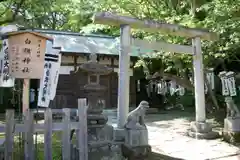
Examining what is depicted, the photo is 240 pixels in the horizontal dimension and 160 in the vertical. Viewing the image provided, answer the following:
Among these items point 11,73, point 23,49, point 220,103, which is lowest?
point 220,103

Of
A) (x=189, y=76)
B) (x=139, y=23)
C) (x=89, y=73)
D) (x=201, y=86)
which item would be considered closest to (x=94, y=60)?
(x=89, y=73)

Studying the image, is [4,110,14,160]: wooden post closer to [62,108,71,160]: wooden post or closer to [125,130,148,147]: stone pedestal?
[62,108,71,160]: wooden post

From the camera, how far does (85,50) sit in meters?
16.2

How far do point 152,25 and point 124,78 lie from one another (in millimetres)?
2056

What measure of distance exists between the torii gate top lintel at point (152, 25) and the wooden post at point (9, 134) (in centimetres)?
348

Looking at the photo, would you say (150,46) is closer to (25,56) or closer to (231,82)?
(25,56)

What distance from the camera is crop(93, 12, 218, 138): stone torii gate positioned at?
740cm

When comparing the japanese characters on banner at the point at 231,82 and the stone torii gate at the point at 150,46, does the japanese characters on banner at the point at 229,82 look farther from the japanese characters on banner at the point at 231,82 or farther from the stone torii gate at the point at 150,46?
the stone torii gate at the point at 150,46

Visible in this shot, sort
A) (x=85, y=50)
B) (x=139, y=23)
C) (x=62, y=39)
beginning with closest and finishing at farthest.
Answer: (x=139, y=23), (x=85, y=50), (x=62, y=39)

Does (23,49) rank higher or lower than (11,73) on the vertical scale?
higher

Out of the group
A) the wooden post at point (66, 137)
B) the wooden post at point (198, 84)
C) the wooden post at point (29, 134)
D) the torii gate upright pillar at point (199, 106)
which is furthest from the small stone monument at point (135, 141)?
the wooden post at point (198, 84)

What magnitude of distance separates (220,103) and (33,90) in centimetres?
1087

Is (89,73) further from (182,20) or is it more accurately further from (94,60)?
(182,20)

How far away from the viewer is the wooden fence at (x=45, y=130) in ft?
15.8
